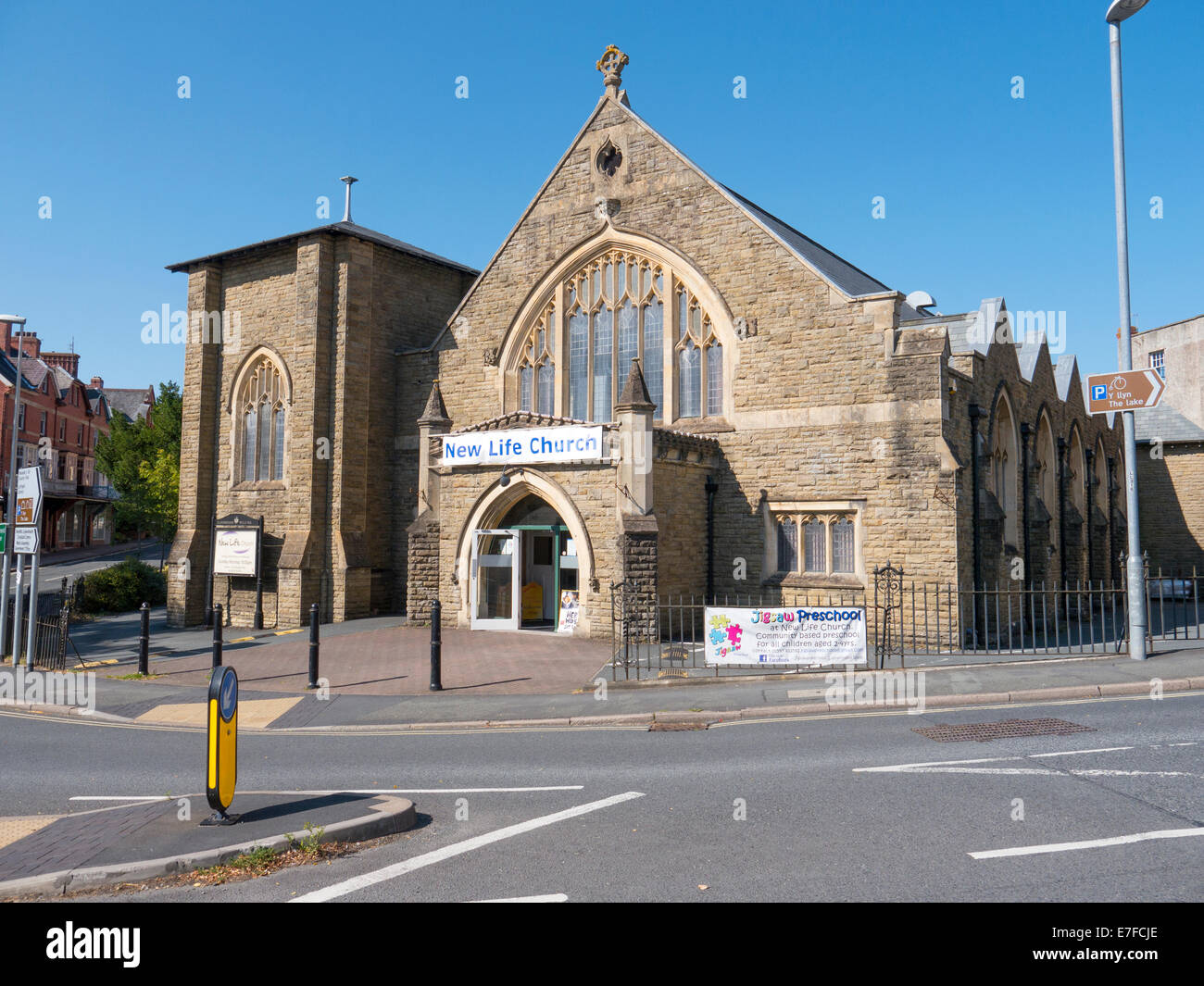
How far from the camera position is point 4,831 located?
21.0 feet

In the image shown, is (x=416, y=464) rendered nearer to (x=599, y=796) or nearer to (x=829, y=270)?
(x=829, y=270)

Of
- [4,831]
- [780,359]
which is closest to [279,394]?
[780,359]

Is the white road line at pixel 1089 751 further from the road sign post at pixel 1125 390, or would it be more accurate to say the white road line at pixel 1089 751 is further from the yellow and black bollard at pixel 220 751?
the yellow and black bollard at pixel 220 751

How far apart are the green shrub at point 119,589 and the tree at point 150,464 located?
26.2 ft

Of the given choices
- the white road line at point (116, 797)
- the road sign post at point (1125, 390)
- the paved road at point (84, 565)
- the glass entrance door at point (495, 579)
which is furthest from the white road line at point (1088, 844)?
the paved road at point (84, 565)

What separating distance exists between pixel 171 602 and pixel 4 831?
21257 mm

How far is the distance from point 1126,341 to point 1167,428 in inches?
1133

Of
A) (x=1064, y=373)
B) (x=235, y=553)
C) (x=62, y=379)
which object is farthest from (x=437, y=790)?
(x=62, y=379)

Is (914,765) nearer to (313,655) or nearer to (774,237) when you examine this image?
(313,655)

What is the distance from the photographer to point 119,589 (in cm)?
3006

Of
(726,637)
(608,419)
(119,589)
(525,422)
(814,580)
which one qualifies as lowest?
(726,637)

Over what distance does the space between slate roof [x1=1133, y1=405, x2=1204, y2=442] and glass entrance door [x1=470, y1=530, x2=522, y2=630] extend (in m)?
28.6

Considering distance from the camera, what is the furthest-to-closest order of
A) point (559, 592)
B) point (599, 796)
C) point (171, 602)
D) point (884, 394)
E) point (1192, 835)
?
point (171, 602) < point (559, 592) < point (884, 394) < point (599, 796) < point (1192, 835)

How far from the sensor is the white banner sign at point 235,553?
24.5m
